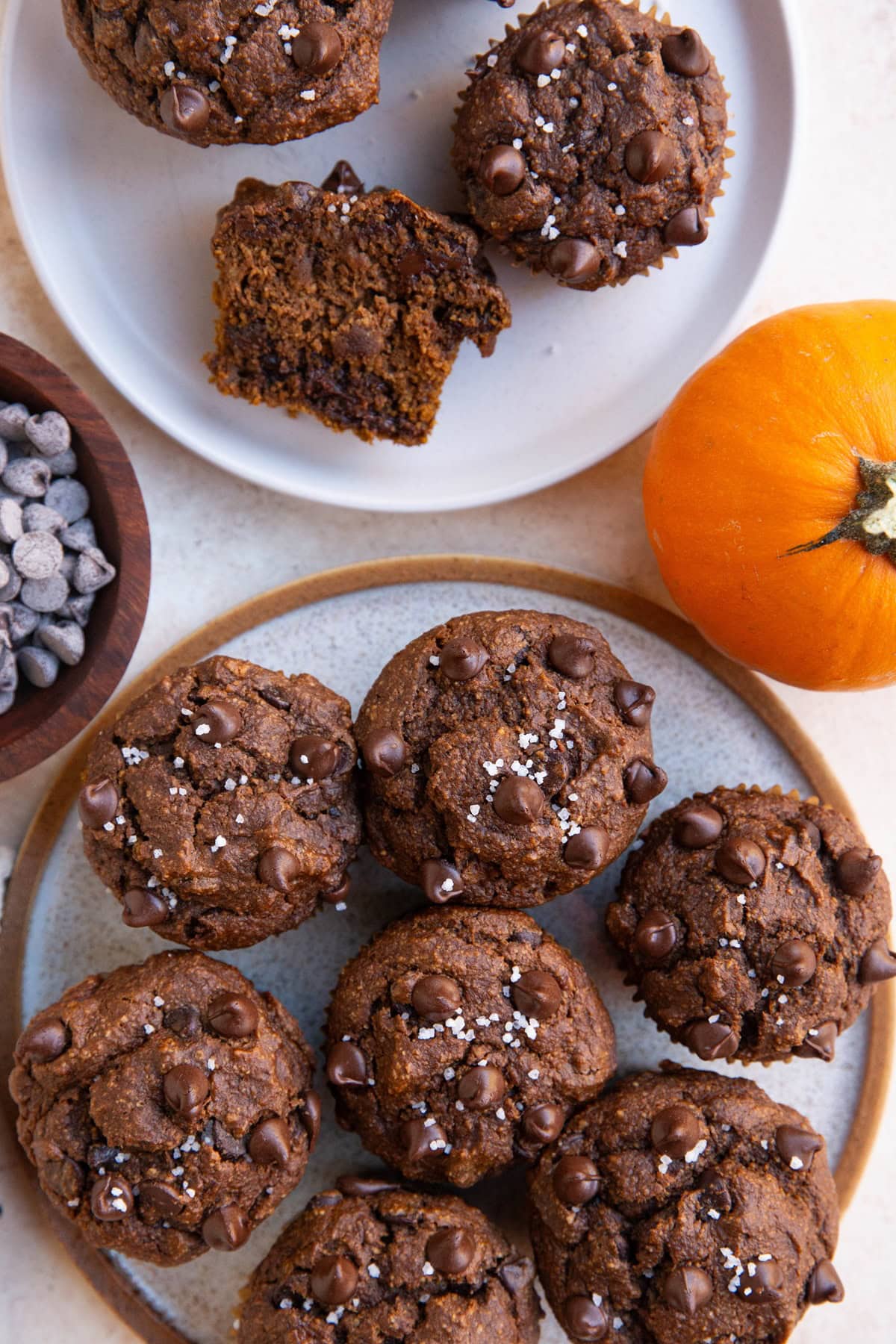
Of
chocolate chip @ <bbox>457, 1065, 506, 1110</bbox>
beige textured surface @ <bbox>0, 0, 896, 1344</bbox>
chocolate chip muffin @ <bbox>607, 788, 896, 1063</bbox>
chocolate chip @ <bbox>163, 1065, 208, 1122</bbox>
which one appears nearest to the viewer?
chocolate chip @ <bbox>163, 1065, 208, 1122</bbox>

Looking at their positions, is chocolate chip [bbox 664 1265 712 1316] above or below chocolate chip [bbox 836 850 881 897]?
below

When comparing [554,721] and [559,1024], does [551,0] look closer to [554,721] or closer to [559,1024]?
[554,721]

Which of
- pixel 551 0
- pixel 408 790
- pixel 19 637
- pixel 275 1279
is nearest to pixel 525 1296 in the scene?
pixel 275 1279

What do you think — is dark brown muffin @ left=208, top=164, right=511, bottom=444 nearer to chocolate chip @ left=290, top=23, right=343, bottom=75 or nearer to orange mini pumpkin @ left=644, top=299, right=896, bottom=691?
chocolate chip @ left=290, top=23, right=343, bottom=75

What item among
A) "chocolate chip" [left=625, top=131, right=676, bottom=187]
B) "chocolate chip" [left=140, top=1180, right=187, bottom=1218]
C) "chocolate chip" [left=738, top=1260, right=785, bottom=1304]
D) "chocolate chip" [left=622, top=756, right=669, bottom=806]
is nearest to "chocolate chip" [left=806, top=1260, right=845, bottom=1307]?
"chocolate chip" [left=738, top=1260, right=785, bottom=1304]

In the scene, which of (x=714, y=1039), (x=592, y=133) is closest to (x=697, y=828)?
(x=714, y=1039)

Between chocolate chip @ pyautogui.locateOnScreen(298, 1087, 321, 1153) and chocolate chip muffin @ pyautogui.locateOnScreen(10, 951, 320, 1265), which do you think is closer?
chocolate chip muffin @ pyautogui.locateOnScreen(10, 951, 320, 1265)

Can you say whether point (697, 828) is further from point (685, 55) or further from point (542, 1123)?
point (685, 55)
